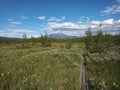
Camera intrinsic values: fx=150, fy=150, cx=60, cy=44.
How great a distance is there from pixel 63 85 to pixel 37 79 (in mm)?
1579

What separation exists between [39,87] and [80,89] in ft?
7.64

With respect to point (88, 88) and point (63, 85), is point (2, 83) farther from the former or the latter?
point (88, 88)

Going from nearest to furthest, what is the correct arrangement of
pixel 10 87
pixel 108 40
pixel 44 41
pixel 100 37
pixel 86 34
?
pixel 10 87, pixel 86 34, pixel 100 37, pixel 108 40, pixel 44 41

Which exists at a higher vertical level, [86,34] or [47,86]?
[86,34]

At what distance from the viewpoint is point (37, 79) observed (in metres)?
8.84

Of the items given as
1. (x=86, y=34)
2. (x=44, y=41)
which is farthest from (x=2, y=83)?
(x=44, y=41)

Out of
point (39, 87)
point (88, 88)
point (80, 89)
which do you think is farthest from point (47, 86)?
point (88, 88)

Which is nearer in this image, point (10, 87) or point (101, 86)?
point (10, 87)

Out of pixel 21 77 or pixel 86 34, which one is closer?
pixel 21 77

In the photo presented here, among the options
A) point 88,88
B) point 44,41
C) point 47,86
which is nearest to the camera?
point 47,86

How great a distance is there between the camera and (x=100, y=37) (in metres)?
56.1

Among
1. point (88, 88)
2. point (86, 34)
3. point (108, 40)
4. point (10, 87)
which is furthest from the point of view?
point (108, 40)

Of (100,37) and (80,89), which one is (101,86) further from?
(100,37)

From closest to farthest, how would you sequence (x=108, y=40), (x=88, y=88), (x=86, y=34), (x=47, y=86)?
(x=47, y=86), (x=88, y=88), (x=86, y=34), (x=108, y=40)
